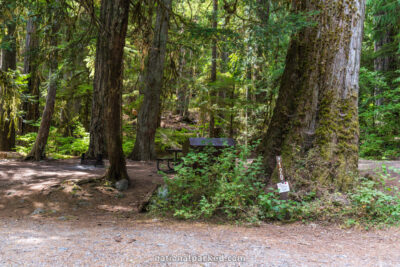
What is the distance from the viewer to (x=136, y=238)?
4039 mm

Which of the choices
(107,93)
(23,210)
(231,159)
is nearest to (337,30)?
(231,159)

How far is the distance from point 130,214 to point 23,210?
2.08 m

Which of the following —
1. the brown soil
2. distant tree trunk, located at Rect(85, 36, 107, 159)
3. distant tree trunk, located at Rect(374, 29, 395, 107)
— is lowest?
the brown soil

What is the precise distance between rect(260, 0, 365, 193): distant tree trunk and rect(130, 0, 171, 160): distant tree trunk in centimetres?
692

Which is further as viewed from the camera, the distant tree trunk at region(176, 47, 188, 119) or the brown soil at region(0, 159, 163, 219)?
the distant tree trunk at region(176, 47, 188, 119)

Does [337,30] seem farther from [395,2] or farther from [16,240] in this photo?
[395,2]

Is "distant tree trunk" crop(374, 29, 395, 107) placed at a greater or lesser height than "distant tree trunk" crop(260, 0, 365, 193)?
greater

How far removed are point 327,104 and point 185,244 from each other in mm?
4018

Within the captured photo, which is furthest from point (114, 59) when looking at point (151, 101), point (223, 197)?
point (151, 101)

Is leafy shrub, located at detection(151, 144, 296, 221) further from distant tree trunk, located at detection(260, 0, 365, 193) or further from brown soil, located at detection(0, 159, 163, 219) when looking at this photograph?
brown soil, located at detection(0, 159, 163, 219)

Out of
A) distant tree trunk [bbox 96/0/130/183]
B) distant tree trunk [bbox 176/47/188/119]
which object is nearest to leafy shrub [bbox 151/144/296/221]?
distant tree trunk [bbox 96/0/130/183]

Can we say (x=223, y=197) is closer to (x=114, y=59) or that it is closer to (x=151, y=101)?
(x=114, y=59)

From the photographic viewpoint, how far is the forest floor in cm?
326

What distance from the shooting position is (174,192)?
19.4 ft
